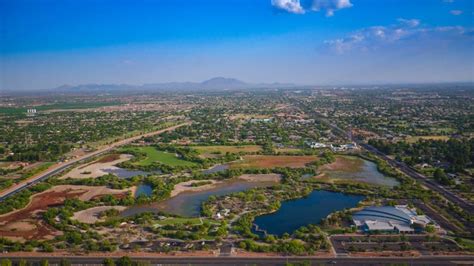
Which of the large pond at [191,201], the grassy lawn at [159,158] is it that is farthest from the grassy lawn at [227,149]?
the large pond at [191,201]

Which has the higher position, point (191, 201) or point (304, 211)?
point (191, 201)

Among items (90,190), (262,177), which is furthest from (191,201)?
(90,190)

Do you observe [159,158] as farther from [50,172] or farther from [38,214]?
[38,214]

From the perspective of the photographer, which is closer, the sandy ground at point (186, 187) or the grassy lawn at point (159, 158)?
the sandy ground at point (186, 187)

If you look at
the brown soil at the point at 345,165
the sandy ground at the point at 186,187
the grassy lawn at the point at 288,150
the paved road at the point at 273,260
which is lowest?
the paved road at the point at 273,260

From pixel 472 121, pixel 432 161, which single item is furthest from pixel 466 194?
pixel 472 121

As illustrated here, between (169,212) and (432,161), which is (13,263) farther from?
(432,161)

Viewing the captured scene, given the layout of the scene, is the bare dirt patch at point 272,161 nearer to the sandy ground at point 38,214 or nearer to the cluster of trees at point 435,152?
the cluster of trees at point 435,152
